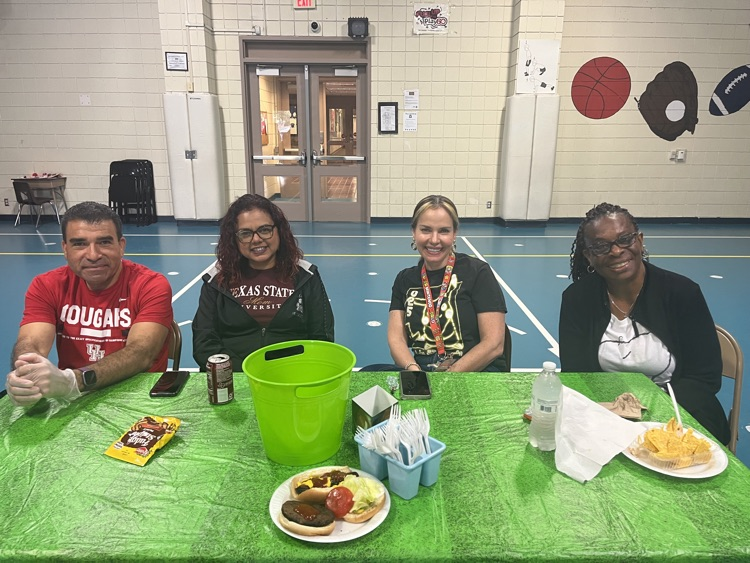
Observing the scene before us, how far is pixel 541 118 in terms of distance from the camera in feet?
26.0


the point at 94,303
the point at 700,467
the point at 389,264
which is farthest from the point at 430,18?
the point at 700,467

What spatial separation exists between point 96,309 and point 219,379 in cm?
84

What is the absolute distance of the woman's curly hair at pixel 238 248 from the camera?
2.33 metres

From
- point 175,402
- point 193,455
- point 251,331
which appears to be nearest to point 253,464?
point 193,455

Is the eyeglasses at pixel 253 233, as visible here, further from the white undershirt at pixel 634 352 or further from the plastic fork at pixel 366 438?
the white undershirt at pixel 634 352

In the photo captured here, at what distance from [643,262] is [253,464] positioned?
1.70 metres

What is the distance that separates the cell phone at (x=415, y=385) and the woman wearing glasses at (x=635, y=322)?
2.55 ft

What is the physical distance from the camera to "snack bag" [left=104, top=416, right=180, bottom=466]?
1360mm

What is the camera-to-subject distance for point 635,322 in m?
2.07

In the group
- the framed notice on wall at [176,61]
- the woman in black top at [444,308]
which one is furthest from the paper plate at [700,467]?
the framed notice on wall at [176,61]

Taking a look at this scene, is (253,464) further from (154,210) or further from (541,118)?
(154,210)

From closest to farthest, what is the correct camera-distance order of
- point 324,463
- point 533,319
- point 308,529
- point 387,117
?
point 308,529 → point 324,463 → point 533,319 → point 387,117

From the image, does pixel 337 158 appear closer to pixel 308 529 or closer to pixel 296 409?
pixel 296 409

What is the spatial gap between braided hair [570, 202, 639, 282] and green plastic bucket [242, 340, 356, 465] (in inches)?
50.4
